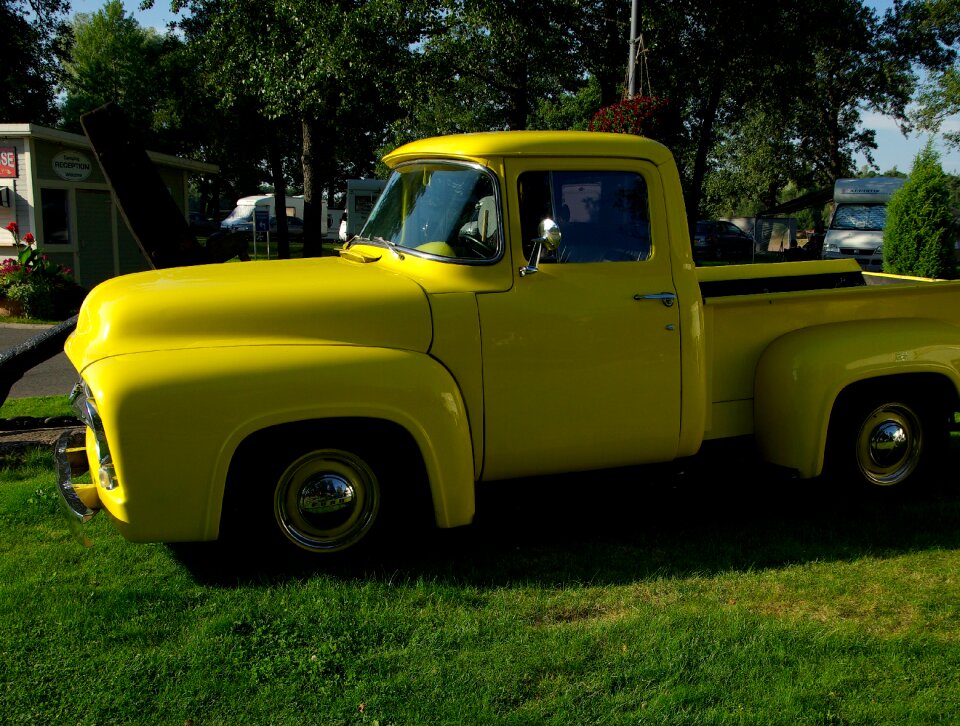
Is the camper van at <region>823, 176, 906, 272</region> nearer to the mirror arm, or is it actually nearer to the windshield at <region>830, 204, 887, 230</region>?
the windshield at <region>830, 204, 887, 230</region>

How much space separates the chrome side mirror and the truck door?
0.04 m

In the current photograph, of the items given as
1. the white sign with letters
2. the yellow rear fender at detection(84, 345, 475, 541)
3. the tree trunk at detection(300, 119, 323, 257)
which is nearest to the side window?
the yellow rear fender at detection(84, 345, 475, 541)

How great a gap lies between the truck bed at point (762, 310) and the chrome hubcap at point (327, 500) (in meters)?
2.03

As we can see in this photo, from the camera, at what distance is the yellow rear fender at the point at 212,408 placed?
382cm

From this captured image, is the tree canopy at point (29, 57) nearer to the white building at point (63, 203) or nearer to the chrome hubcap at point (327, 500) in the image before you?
the white building at point (63, 203)

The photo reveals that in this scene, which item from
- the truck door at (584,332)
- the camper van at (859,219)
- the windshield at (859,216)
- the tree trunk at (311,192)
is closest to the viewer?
the truck door at (584,332)

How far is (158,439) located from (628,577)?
7.49 feet

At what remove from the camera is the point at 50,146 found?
17828 millimetres

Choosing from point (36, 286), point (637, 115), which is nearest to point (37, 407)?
point (637, 115)

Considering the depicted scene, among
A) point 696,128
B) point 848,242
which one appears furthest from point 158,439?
point 696,128

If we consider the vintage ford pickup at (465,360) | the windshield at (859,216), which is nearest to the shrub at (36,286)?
the vintage ford pickup at (465,360)

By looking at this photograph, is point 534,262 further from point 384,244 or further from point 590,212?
point 384,244

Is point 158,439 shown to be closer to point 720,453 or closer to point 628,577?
point 628,577

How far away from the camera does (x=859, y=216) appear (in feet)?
80.6
